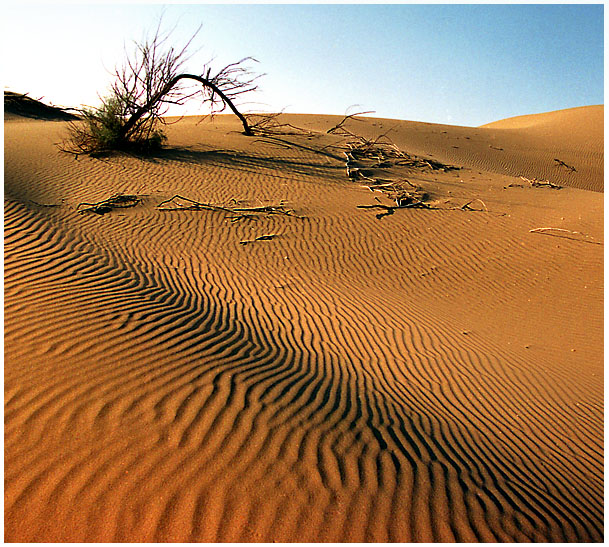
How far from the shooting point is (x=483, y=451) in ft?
13.6

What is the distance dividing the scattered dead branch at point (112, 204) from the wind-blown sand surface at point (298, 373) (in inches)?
11.7

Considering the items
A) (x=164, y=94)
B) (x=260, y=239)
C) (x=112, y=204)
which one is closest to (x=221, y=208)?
(x=260, y=239)

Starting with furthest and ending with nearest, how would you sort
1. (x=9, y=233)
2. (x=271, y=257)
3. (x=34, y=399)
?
(x=271, y=257), (x=9, y=233), (x=34, y=399)

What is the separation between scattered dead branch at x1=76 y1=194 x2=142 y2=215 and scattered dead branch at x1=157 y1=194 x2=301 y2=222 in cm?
70

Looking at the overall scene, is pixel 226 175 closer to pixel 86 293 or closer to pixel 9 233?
pixel 9 233

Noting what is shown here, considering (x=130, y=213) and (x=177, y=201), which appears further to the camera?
(x=177, y=201)

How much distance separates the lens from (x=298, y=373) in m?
4.92

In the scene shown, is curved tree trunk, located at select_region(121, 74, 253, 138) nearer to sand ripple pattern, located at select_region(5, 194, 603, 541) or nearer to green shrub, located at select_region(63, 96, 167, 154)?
green shrub, located at select_region(63, 96, 167, 154)

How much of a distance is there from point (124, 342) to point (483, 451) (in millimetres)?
3720

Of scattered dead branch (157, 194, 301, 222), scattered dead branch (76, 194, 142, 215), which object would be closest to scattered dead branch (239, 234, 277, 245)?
scattered dead branch (157, 194, 301, 222)

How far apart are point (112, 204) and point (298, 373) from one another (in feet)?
26.2

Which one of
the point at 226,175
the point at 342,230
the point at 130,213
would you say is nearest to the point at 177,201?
the point at 130,213

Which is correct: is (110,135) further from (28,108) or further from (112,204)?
(28,108)

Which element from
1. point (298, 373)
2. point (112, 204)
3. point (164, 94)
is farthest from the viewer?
point (164, 94)
